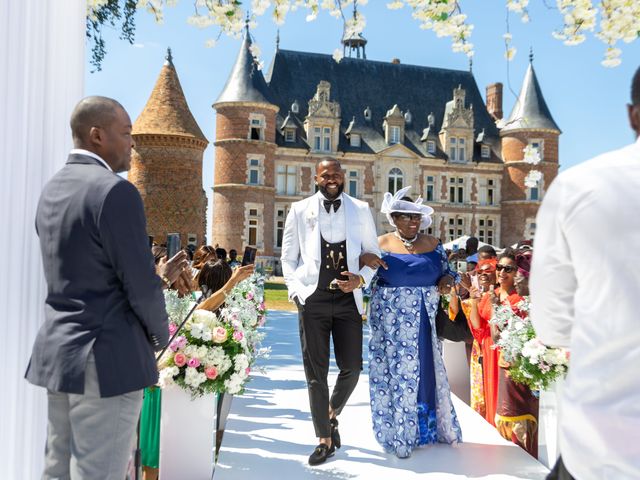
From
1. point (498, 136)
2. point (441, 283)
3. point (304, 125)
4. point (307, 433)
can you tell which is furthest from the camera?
point (498, 136)

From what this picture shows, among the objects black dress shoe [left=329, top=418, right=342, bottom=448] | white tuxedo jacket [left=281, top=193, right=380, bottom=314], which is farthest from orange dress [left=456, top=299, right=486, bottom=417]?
black dress shoe [left=329, top=418, right=342, bottom=448]

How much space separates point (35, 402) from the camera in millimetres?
2949

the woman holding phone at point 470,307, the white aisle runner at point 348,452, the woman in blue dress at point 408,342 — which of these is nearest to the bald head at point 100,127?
the woman in blue dress at point 408,342

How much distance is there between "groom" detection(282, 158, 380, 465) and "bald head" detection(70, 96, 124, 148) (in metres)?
2.40

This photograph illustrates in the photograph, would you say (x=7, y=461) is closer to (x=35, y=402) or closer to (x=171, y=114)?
(x=35, y=402)

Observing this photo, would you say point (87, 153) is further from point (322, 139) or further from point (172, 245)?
point (322, 139)

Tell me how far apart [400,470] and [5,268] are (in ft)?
10.5

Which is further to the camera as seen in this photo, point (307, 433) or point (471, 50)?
point (307, 433)

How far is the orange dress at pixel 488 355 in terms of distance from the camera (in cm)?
546

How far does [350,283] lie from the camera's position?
471cm

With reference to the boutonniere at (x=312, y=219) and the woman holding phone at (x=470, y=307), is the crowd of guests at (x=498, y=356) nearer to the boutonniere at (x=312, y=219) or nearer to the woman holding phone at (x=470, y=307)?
the woman holding phone at (x=470, y=307)

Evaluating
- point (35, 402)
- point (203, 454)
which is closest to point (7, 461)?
point (35, 402)

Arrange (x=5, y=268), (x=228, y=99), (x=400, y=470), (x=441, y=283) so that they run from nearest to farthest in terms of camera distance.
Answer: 1. (x=5, y=268)
2. (x=400, y=470)
3. (x=441, y=283)
4. (x=228, y=99)

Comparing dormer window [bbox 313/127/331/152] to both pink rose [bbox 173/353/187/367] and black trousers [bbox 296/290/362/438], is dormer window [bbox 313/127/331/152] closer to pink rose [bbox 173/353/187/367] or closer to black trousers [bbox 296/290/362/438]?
black trousers [bbox 296/290/362/438]
